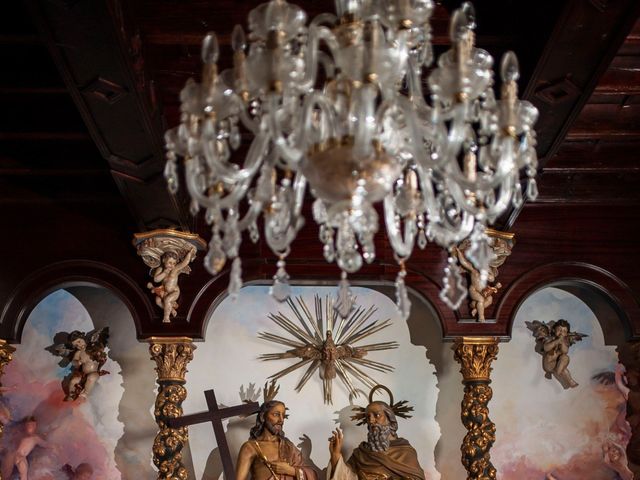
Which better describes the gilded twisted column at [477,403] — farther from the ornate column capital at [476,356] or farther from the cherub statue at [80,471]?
the cherub statue at [80,471]

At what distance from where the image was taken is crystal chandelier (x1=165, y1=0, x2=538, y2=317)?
4.67 metres

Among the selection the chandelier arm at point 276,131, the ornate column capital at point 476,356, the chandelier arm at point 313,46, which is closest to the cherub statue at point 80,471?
the ornate column capital at point 476,356

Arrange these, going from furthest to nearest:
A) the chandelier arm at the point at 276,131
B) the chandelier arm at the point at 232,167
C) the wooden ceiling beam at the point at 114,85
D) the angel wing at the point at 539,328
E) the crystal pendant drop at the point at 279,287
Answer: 1. the angel wing at the point at 539,328
2. the wooden ceiling beam at the point at 114,85
3. the crystal pendant drop at the point at 279,287
4. the chandelier arm at the point at 232,167
5. the chandelier arm at the point at 276,131

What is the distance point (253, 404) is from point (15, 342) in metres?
2.37

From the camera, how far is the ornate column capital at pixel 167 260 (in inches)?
364

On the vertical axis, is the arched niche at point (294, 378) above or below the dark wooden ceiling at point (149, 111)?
below

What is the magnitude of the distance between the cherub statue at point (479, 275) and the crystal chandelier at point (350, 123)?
4.14 meters

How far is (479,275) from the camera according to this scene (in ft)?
31.1

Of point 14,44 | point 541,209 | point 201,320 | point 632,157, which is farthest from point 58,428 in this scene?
point 632,157

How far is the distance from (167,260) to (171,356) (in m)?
0.92

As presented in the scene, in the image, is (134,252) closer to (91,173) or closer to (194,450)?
(91,173)

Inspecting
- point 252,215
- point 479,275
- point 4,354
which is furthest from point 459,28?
point 4,354

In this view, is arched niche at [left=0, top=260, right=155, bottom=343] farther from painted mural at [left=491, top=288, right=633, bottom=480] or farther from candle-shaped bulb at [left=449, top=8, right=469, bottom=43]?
candle-shaped bulb at [left=449, top=8, right=469, bottom=43]

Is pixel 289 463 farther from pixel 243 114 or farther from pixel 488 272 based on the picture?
pixel 243 114
